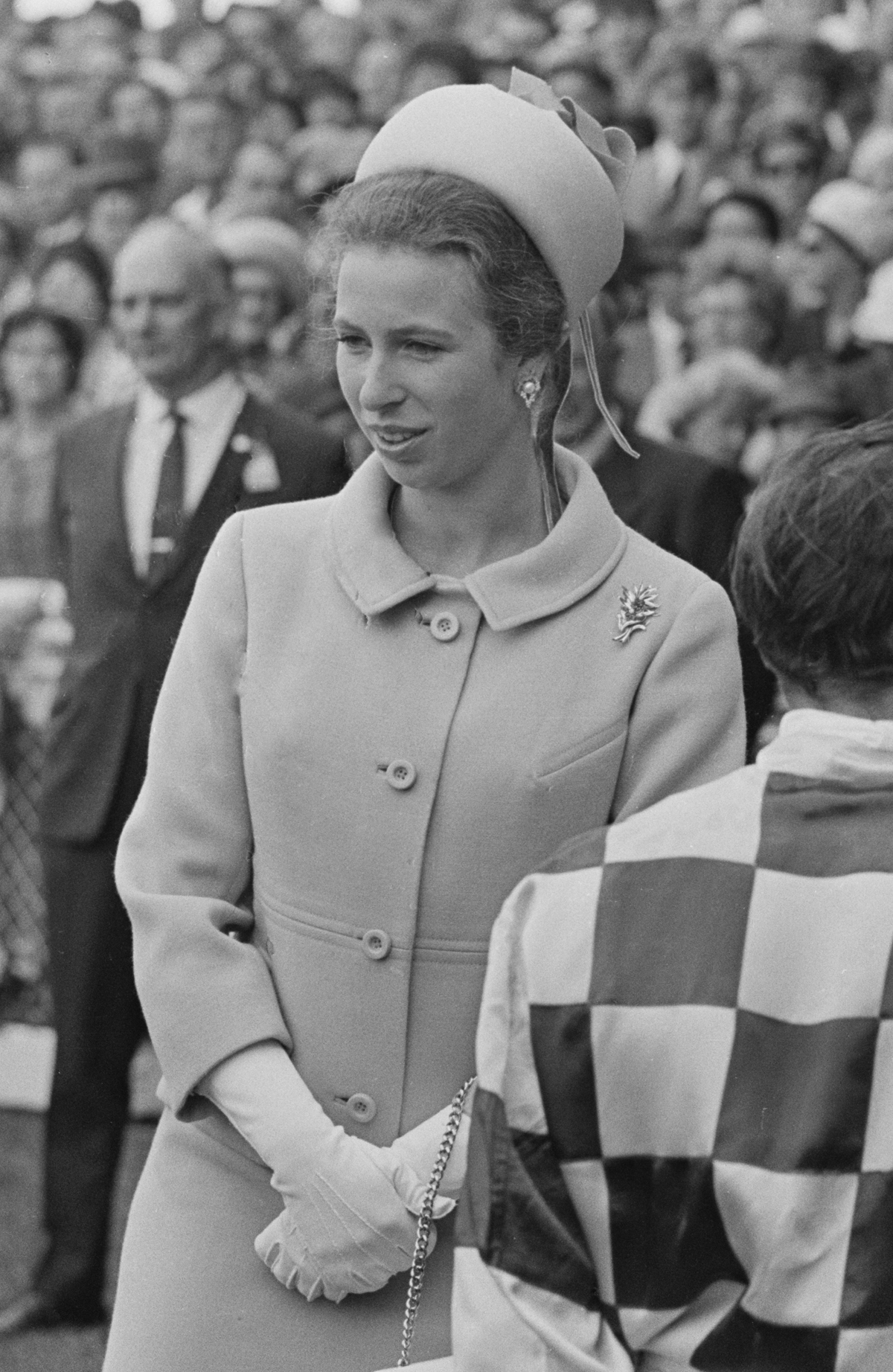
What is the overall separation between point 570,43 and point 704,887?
29.4 feet

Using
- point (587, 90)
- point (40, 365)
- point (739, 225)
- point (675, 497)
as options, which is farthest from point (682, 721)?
point (587, 90)

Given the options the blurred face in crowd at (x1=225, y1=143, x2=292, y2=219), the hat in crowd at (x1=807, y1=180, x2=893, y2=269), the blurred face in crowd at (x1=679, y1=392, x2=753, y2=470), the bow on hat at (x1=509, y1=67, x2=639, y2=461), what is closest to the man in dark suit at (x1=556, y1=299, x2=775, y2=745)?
the blurred face in crowd at (x1=679, y1=392, x2=753, y2=470)

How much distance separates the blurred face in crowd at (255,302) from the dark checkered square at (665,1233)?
5353mm

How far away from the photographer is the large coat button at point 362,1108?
227cm

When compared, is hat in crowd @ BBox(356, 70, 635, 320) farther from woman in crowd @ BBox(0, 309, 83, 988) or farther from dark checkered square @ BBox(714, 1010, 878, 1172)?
woman in crowd @ BBox(0, 309, 83, 988)

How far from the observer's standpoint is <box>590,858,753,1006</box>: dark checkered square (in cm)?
169

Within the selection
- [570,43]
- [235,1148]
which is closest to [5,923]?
[235,1148]

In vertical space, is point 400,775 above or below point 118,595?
above

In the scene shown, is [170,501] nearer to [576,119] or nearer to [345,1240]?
[576,119]

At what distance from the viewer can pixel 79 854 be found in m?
4.79

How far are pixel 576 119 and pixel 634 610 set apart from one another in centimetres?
52

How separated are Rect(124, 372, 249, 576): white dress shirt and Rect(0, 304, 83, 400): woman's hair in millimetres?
1651

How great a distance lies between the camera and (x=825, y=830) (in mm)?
1704

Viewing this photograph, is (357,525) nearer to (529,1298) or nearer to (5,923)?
(529,1298)
